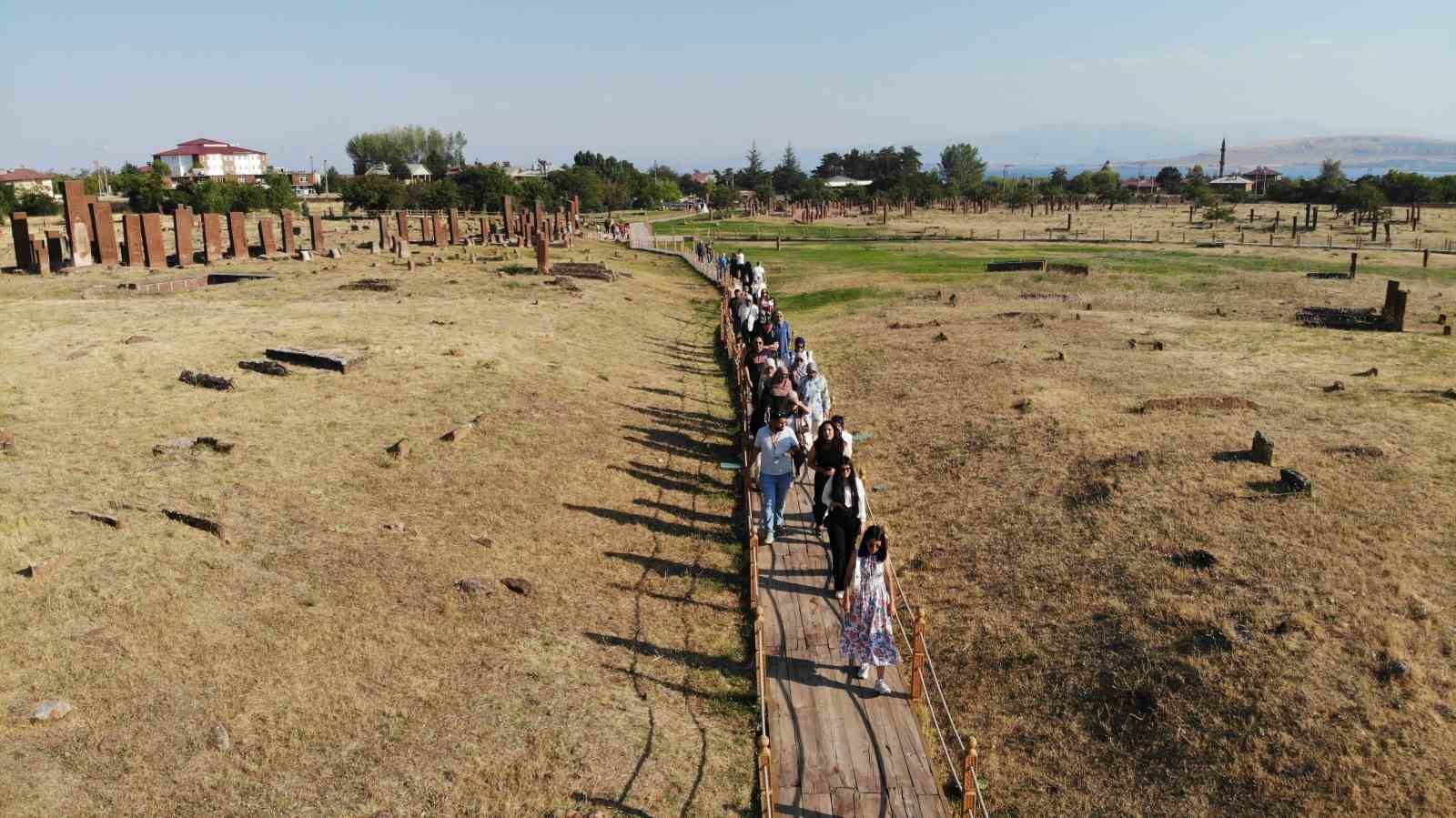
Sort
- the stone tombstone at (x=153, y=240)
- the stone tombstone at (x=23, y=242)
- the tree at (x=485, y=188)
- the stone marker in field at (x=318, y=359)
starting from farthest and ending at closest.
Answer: the tree at (x=485, y=188) → the stone tombstone at (x=153, y=240) → the stone tombstone at (x=23, y=242) → the stone marker in field at (x=318, y=359)

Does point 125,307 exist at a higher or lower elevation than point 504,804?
higher

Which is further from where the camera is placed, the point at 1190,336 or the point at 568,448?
the point at 1190,336

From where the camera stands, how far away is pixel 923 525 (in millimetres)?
14852

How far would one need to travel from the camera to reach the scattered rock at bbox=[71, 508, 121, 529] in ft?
38.5

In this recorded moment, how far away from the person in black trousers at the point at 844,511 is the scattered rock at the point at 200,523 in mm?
6994

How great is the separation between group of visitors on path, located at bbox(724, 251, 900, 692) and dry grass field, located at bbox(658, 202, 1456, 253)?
51.2 meters

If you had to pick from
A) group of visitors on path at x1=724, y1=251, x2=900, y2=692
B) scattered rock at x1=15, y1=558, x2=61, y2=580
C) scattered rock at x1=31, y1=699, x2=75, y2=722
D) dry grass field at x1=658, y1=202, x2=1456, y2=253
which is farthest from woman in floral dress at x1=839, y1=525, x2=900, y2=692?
dry grass field at x1=658, y1=202, x2=1456, y2=253

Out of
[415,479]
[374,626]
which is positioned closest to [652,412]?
[415,479]

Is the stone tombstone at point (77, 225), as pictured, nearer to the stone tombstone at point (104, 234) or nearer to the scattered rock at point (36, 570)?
the stone tombstone at point (104, 234)

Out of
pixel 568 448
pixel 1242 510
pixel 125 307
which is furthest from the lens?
pixel 125 307

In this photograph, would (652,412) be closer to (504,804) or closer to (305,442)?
(305,442)

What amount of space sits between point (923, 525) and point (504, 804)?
833 centimetres

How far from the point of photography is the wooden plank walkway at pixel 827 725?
8.35 meters

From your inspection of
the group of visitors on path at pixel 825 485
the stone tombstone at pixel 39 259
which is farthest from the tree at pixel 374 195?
the group of visitors on path at pixel 825 485
